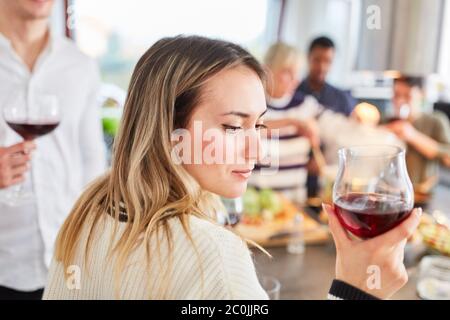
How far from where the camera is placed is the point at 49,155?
1.59 metres

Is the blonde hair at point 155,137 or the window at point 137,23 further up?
the window at point 137,23

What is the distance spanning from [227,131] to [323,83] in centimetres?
304

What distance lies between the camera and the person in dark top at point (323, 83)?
12.0 ft

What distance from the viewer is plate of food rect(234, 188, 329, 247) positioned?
5.60ft

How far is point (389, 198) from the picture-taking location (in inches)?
31.7

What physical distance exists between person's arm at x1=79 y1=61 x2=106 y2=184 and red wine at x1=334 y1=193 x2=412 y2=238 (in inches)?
43.1

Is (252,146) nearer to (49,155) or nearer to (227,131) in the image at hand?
(227,131)

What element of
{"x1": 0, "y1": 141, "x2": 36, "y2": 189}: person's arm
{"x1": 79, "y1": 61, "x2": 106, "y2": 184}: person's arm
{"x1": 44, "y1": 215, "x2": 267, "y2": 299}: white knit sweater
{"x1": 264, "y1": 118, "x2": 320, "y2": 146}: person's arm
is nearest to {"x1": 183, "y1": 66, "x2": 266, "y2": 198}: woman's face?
{"x1": 44, "y1": 215, "x2": 267, "y2": 299}: white knit sweater

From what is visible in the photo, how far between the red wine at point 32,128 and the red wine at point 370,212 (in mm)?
933

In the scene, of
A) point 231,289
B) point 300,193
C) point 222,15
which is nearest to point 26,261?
point 231,289

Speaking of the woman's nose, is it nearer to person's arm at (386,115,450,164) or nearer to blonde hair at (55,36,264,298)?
blonde hair at (55,36,264,298)

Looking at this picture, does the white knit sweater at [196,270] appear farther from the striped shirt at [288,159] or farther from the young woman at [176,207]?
the striped shirt at [288,159]

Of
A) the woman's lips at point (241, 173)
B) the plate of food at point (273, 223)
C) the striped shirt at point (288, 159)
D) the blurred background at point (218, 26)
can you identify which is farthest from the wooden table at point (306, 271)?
the blurred background at point (218, 26)
